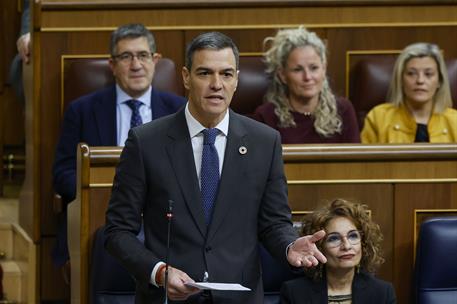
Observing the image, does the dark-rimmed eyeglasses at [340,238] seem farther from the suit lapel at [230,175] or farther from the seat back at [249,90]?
the seat back at [249,90]

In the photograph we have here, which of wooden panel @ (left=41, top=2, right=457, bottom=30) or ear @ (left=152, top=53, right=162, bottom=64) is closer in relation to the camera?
ear @ (left=152, top=53, right=162, bottom=64)

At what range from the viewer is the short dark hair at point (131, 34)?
2789 millimetres

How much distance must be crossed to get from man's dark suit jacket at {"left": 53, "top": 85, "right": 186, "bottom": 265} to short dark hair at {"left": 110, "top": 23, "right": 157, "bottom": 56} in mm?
104

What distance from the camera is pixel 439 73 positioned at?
2.94 meters

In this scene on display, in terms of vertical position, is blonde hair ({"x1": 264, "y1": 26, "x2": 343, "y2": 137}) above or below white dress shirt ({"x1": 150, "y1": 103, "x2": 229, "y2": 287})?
above

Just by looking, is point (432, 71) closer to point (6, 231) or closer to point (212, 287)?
point (6, 231)

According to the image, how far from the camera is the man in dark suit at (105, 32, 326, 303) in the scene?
1749 mm

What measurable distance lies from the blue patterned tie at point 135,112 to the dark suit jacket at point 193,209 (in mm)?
969

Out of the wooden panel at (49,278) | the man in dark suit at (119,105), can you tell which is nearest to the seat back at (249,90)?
the man in dark suit at (119,105)

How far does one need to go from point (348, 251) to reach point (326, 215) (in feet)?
0.26

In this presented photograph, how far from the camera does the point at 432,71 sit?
292cm

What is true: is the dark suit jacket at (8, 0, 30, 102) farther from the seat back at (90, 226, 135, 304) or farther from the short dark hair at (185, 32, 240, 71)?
the short dark hair at (185, 32, 240, 71)

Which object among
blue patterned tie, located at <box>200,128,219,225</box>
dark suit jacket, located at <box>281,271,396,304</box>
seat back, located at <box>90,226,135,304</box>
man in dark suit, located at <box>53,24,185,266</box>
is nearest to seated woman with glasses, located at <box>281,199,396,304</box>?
dark suit jacket, located at <box>281,271,396,304</box>

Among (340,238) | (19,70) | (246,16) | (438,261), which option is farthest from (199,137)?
(19,70)
